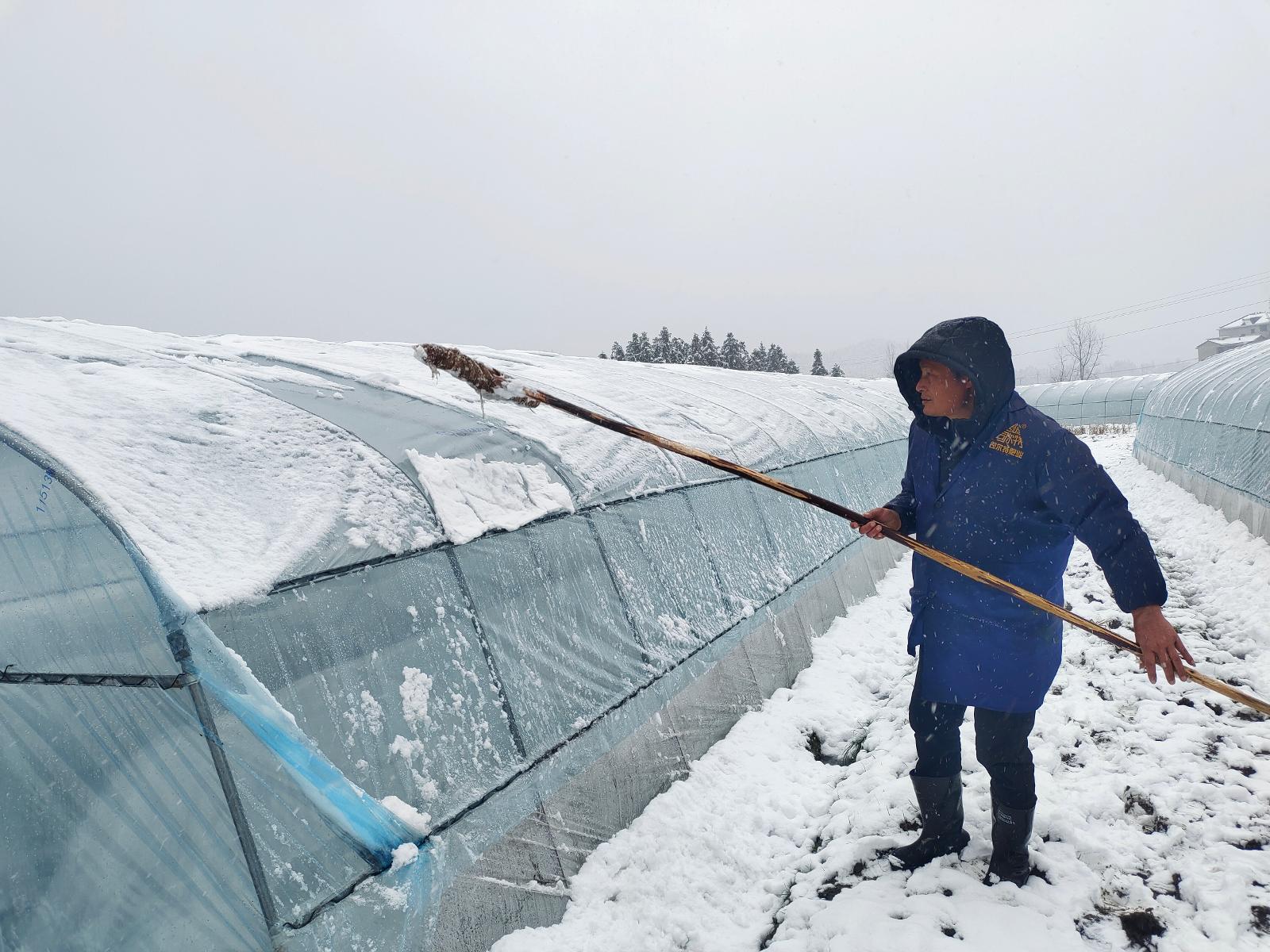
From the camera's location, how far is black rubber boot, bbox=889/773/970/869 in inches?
129

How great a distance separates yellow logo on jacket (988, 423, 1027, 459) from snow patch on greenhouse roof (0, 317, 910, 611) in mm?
2313

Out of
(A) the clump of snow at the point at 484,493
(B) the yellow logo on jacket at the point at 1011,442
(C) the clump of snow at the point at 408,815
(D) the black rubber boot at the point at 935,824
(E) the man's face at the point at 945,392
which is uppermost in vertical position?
(E) the man's face at the point at 945,392

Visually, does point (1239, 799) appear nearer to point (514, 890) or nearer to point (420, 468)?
point (514, 890)

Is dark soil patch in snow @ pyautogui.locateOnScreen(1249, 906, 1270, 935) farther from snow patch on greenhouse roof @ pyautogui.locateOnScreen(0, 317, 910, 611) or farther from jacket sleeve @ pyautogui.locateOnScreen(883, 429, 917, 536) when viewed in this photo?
snow patch on greenhouse roof @ pyautogui.locateOnScreen(0, 317, 910, 611)

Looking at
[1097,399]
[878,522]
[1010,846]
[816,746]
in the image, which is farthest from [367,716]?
[1097,399]

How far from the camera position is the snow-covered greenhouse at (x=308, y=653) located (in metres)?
2.45

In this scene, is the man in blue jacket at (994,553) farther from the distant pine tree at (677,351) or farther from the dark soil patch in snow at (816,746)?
the distant pine tree at (677,351)

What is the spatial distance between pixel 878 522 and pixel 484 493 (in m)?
2.03

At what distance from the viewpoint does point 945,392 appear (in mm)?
3012

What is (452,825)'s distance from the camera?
2.99 m

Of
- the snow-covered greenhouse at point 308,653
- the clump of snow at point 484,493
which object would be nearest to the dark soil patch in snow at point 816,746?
the snow-covered greenhouse at point 308,653

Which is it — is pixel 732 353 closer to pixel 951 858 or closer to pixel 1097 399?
pixel 1097 399

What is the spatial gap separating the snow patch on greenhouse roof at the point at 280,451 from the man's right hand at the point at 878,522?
1.72 m

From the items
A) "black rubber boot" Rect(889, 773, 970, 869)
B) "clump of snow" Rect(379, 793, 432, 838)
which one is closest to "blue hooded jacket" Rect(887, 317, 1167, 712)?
"black rubber boot" Rect(889, 773, 970, 869)
